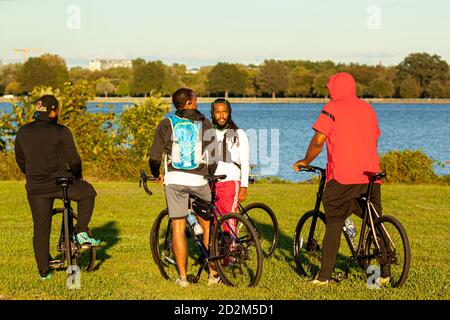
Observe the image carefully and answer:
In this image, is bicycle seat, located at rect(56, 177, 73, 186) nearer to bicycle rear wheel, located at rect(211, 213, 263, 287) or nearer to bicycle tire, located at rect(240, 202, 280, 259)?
bicycle rear wheel, located at rect(211, 213, 263, 287)

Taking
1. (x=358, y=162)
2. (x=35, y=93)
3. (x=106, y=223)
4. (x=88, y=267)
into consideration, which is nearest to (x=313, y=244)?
(x=358, y=162)

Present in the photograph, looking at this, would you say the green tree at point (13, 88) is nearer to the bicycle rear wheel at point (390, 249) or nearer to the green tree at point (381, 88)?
the green tree at point (381, 88)

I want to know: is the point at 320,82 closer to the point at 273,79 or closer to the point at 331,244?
the point at 273,79

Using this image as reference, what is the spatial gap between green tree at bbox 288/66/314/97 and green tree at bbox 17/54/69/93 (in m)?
64.1

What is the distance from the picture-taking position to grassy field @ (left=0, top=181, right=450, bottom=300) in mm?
7383

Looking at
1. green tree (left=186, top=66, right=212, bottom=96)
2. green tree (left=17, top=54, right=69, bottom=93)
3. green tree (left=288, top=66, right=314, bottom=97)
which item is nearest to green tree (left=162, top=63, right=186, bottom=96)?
green tree (left=186, top=66, right=212, bottom=96)

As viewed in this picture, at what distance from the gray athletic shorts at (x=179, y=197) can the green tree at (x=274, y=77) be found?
16502 centimetres

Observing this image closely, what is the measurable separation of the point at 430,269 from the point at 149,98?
17.4 metres

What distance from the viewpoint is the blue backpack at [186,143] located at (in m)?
7.73

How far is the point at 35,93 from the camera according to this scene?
24.2 m

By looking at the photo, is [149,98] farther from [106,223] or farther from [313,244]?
[313,244]

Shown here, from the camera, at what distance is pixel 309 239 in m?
8.66

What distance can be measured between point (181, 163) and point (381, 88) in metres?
170

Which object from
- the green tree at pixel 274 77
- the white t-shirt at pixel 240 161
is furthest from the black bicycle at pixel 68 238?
the green tree at pixel 274 77
